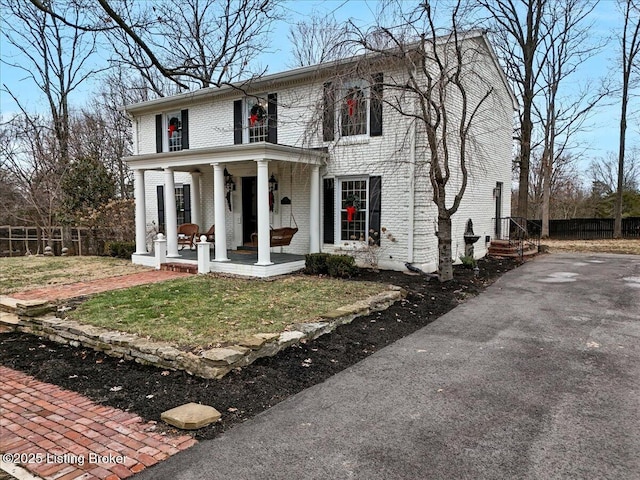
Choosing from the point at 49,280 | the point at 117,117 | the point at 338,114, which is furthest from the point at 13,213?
the point at 338,114

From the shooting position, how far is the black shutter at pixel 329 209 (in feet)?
37.9

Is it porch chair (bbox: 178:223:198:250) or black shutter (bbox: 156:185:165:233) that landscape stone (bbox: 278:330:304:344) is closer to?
porch chair (bbox: 178:223:198:250)

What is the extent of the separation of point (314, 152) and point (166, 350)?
733 cm

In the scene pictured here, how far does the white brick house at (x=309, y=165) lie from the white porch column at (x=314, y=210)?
1.1 inches

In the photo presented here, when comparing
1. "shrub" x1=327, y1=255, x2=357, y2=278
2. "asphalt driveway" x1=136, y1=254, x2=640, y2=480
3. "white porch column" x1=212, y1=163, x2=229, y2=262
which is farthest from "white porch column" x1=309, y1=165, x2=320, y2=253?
"asphalt driveway" x1=136, y1=254, x2=640, y2=480

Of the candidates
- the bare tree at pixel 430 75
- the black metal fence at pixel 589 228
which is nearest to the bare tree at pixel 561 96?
the black metal fence at pixel 589 228

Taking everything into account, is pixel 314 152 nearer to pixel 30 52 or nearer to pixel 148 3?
pixel 148 3

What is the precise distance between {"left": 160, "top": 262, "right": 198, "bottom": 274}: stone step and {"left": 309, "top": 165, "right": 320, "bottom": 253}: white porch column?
3116 millimetres

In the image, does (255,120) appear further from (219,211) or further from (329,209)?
(329,209)

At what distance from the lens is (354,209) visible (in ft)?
36.7

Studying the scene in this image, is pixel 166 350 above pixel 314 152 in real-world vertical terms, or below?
below

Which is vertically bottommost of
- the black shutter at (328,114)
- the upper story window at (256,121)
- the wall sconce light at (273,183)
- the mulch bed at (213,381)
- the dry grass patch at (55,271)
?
the mulch bed at (213,381)

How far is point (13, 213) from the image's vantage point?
68.5 ft

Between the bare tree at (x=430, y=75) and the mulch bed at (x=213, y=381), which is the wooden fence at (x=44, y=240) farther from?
the bare tree at (x=430, y=75)
